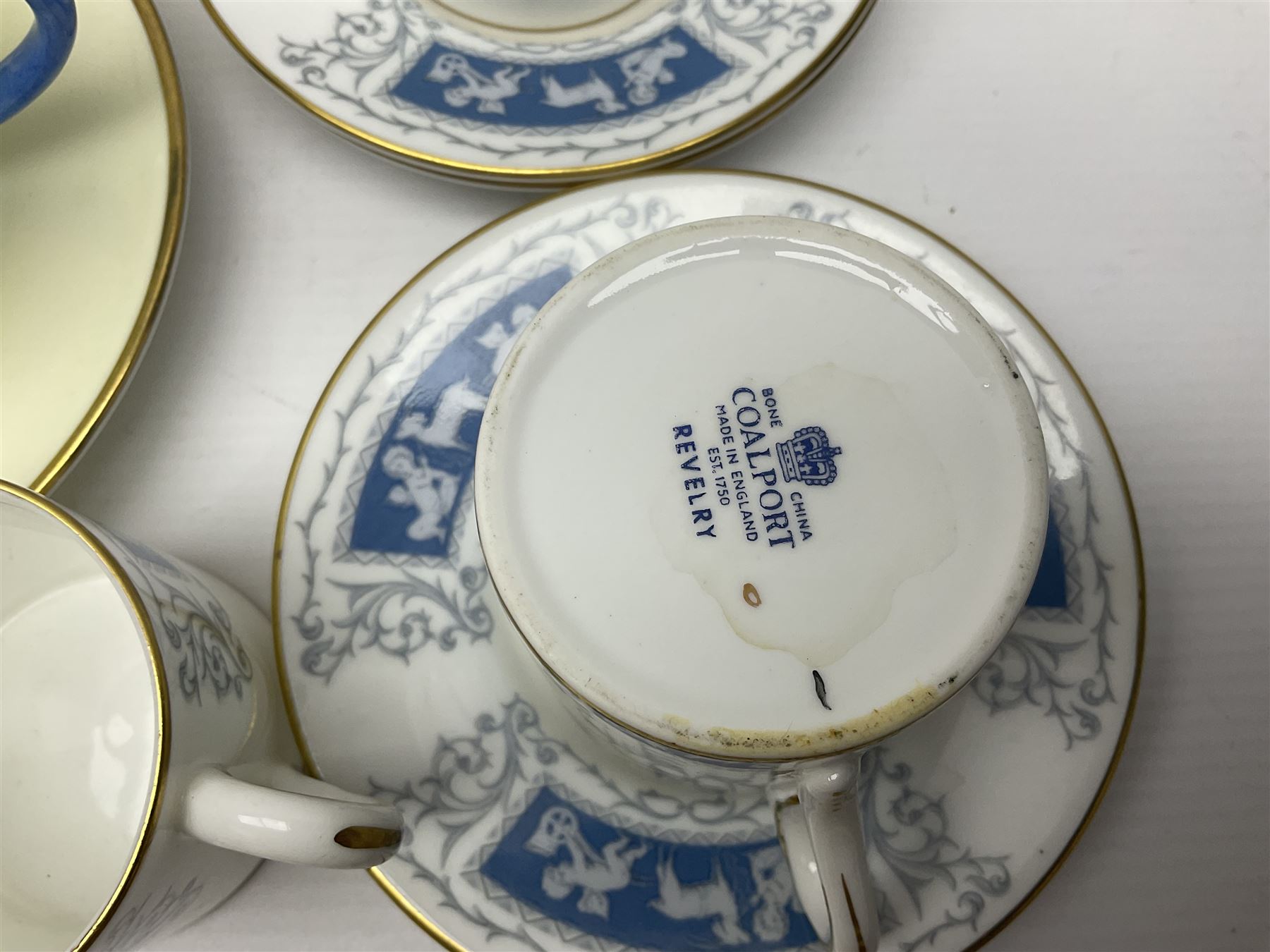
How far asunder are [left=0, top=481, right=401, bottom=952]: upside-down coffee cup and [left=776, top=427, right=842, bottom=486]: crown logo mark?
0.18 meters

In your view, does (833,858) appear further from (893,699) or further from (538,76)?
(538,76)

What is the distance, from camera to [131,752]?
370mm

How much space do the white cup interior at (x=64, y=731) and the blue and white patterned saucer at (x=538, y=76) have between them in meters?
0.23

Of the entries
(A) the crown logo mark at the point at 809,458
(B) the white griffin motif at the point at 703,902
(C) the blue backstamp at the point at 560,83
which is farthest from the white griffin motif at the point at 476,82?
(B) the white griffin motif at the point at 703,902

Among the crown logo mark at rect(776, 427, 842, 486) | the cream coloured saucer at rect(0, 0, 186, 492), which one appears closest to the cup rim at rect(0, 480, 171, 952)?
the cream coloured saucer at rect(0, 0, 186, 492)

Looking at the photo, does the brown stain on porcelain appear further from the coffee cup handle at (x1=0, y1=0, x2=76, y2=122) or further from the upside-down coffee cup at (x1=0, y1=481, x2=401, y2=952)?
the coffee cup handle at (x1=0, y1=0, x2=76, y2=122)

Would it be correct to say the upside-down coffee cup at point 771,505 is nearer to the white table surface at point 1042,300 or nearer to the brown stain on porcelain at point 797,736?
the brown stain on porcelain at point 797,736

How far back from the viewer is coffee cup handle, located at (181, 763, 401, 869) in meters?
0.26

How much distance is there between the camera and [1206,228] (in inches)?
18.9

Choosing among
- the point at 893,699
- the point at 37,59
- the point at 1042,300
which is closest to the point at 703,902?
the point at 893,699

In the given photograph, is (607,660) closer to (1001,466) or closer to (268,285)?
(1001,466)

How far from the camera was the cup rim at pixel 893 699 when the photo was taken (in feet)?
0.90

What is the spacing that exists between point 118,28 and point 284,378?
0.19 meters

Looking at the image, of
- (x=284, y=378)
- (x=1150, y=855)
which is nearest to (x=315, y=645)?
(x=284, y=378)
